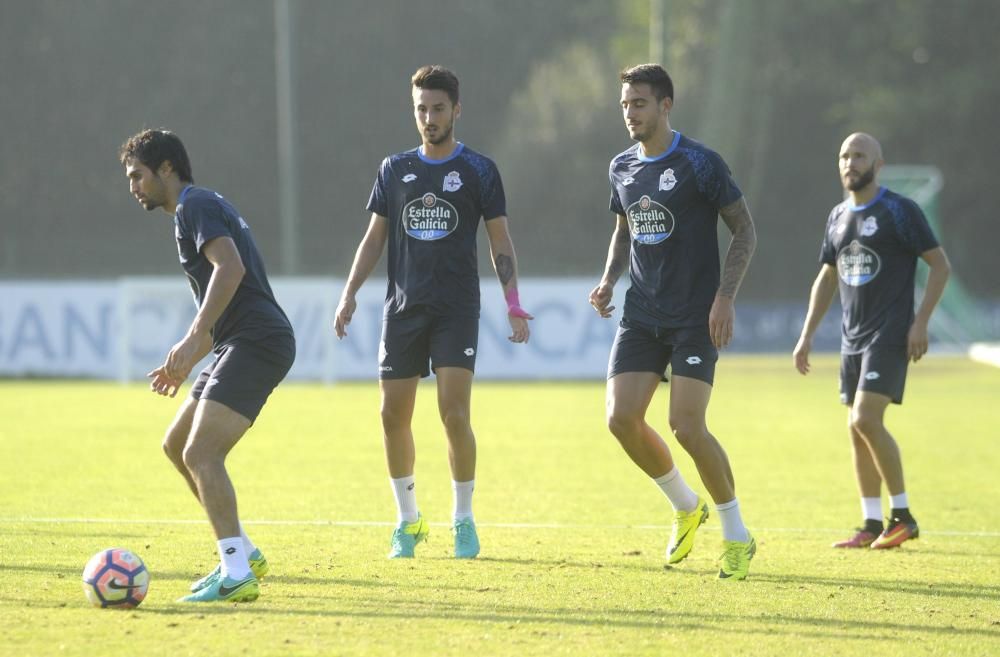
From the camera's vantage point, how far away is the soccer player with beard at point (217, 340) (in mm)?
6715

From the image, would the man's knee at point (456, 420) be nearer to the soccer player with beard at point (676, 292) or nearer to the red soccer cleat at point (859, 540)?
the soccer player with beard at point (676, 292)

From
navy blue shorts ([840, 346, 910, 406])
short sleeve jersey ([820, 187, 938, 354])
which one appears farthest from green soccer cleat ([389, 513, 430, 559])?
short sleeve jersey ([820, 187, 938, 354])

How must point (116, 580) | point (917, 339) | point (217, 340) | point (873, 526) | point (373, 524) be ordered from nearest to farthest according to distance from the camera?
point (116, 580) → point (217, 340) → point (917, 339) → point (873, 526) → point (373, 524)

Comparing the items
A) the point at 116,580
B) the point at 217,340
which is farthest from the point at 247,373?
the point at 116,580

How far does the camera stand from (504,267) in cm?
866

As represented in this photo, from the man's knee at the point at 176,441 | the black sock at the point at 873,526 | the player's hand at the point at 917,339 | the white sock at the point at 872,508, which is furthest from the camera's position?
the white sock at the point at 872,508

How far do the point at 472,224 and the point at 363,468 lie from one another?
16.5 ft

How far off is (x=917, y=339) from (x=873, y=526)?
121cm

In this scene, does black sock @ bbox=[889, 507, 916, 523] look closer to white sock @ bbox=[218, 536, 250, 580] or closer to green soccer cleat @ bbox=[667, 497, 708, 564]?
green soccer cleat @ bbox=[667, 497, 708, 564]

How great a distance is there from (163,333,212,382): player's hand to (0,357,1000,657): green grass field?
1.00 m

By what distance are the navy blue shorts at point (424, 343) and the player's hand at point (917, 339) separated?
2.61 metres

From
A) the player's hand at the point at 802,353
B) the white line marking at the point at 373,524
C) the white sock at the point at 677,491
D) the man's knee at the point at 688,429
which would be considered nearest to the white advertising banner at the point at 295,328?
the white line marking at the point at 373,524

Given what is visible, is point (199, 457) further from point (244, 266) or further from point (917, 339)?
point (917, 339)

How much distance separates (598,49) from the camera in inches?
2061
